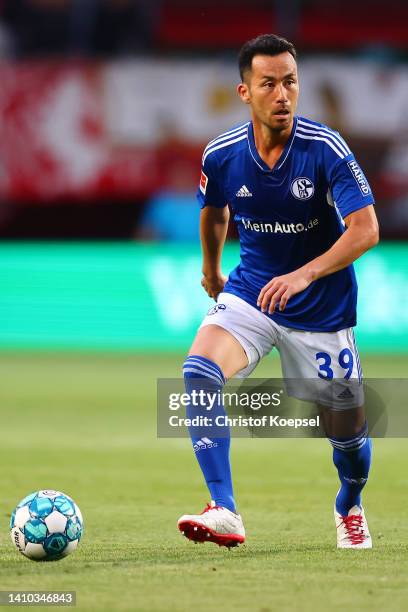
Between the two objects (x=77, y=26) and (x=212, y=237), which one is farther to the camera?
(x=77, y=26)

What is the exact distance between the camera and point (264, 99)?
5.67 meters

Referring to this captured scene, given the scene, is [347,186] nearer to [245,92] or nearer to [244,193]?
[244,193]

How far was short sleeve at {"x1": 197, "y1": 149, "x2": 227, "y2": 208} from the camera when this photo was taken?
5.95 meters

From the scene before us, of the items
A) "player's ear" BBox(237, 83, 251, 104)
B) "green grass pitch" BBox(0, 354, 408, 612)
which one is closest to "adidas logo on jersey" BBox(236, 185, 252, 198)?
"player's ear" BBox(237, 83, 251, 104)

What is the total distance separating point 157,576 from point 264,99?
214 centimetres

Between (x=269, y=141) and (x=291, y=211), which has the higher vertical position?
(x=269, y=141)

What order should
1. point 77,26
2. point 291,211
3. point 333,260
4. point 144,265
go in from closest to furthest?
point 333,260, point 291,211, point 144,265, point 77,26

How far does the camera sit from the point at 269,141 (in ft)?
19.0

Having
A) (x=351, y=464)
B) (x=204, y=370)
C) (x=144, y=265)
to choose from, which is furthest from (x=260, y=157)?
(x=144, y=265)

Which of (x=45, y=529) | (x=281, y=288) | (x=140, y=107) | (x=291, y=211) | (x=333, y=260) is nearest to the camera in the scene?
(x=45, y=529)

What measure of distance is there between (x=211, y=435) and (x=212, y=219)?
1.15m

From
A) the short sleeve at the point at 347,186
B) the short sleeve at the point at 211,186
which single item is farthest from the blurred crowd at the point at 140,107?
the short sleeve at the point at 347,186

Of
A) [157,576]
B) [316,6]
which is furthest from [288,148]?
[316,6]

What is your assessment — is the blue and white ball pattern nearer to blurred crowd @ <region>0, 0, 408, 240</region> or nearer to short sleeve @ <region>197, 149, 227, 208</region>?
short sleeve @ <region>197, 149, 227, 208</region>
